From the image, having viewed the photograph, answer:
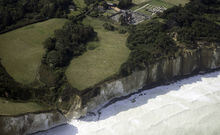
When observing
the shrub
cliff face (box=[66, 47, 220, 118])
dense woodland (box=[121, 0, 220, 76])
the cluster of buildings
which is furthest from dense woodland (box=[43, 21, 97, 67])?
the cluster of buildings

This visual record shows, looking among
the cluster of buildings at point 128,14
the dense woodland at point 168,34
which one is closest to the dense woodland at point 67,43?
the dense woodland at point 168,34

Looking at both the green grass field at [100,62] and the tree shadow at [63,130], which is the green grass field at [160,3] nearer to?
the green grass field at [100,62]

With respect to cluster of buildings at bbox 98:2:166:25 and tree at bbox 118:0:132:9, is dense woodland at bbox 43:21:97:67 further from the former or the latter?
tree at bbox 118:0:132:9

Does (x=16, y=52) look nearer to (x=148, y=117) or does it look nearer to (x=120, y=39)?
(x=120, y=39)

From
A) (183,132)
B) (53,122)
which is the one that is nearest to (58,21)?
(53,122)

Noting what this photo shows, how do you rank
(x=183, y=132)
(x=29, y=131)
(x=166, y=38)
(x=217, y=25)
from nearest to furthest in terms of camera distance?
(x=29, y=131)
(x=183, y=132)
(x=166, y=38)
(x=217, y=25)
